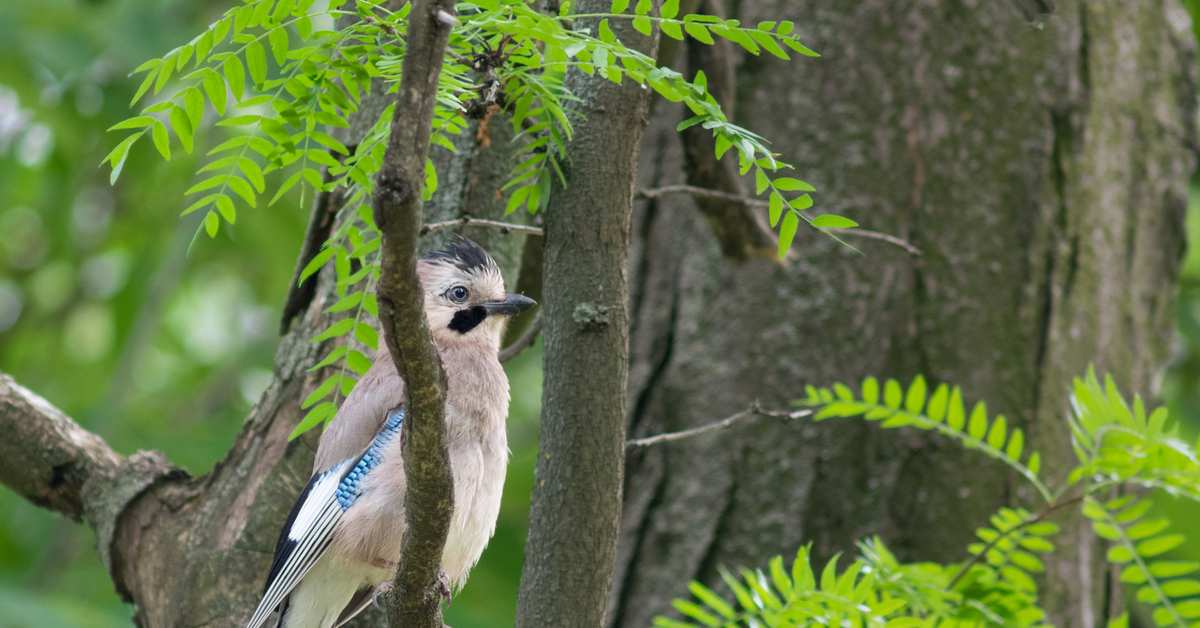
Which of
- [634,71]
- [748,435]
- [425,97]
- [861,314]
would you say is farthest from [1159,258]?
[425,97]

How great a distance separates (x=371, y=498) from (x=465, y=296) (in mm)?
699

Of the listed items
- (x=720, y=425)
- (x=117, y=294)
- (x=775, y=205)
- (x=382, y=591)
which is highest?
(x=775, y=205)

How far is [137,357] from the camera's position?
17.4 feet

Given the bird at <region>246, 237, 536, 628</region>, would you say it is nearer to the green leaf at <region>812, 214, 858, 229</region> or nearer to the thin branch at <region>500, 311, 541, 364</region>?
the thin branch at <region>500, 311, 541, 364</region>

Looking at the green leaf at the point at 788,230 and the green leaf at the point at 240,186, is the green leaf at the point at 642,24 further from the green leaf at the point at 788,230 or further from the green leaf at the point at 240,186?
the green leaf at the point at 240,186

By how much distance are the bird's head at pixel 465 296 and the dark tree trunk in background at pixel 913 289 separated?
3.10 ft

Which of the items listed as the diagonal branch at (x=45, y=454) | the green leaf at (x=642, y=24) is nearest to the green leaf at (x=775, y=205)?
the green leaf at (x=642, y=24)

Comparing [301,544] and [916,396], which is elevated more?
[916,396]

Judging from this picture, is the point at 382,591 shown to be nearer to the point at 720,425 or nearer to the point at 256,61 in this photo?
the point at 720,425

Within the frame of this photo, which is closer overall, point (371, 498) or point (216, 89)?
point (216, 89)

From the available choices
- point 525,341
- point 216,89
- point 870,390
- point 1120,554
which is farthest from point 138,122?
point 1120,554

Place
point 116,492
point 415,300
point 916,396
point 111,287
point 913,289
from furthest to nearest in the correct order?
point 111,287
point 913,289
point 116,492
point 916,396
point 415,300

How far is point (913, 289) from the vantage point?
363cm

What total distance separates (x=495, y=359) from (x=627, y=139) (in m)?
1.03
